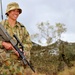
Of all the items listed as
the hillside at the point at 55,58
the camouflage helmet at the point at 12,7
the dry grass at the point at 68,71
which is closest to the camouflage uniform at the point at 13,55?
the camouflage helmet at the point at 12,7

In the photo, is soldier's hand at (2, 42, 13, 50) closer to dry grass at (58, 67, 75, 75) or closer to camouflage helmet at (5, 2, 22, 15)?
camouflage helmet at (5, 2, 22, 15)

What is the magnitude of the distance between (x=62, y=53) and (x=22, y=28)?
39.4 feet

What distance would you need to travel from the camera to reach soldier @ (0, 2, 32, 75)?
285 inches

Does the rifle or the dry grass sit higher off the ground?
the rifle

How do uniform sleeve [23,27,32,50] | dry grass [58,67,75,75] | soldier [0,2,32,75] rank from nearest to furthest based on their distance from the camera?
1. soldier [0,2,32,75]
2. uniform sleeve [23,27,32,50]
3. dry grass [58,67,75,75]

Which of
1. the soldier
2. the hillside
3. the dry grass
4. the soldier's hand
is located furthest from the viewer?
the hillside

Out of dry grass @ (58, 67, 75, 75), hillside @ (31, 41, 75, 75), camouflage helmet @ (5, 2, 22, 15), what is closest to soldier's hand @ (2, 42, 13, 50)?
camouflage helmet @ (5, 2, 22, 15)

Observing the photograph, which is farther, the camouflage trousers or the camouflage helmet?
the camouflage helmet

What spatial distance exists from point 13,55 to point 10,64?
6.3 inches

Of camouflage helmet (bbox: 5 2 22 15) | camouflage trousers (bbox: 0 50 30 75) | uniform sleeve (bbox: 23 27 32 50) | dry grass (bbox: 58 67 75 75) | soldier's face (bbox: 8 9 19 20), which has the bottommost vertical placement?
dry grass (bbox: 58 67 75 75)

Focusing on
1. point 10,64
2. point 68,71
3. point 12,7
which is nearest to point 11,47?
point 10,64

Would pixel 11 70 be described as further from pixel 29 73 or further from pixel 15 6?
pixel 29 73

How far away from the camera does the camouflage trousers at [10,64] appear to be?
725 cm

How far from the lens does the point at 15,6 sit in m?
7.42
